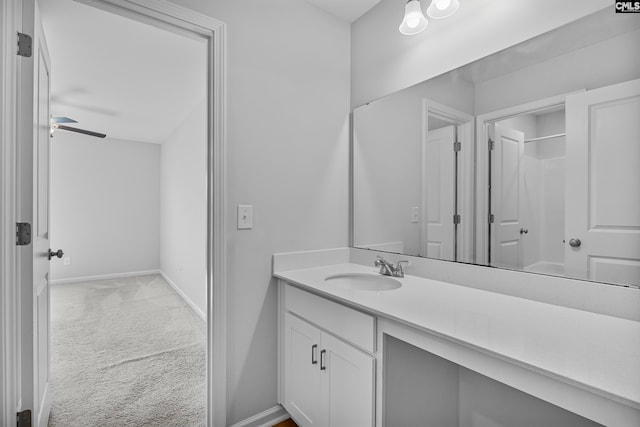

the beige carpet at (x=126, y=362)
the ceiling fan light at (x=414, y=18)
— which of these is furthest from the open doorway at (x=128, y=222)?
the ceiling fan light at (x=414, y=18)

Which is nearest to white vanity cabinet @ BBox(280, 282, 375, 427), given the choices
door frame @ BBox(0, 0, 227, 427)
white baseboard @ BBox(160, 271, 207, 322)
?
door frame @ BBox(0, 0, 227, 427)

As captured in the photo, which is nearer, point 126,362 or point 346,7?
point 346,7

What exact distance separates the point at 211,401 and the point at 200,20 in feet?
A: 6.03

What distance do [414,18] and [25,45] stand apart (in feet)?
5.38

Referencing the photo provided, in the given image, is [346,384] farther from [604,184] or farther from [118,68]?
[118,68]

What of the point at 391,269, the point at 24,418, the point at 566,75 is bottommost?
the point at 24,418

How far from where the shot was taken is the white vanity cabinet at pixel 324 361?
119 cm

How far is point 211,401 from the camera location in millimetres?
1542

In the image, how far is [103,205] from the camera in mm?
5184

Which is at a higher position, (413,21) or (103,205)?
(413,21)

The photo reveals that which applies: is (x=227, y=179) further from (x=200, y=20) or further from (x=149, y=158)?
(x=149, y=158)

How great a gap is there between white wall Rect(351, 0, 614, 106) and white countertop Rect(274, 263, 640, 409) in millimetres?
1026

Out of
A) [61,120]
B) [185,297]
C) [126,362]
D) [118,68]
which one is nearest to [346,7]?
[118,68]

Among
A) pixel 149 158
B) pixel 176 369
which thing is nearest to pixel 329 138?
pixel 176 369
